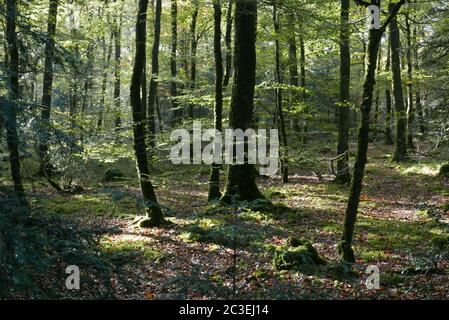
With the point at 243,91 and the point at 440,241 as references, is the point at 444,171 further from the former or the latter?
the point at 243,91

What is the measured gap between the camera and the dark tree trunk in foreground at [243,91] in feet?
37.2

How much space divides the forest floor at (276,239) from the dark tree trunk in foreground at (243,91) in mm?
749

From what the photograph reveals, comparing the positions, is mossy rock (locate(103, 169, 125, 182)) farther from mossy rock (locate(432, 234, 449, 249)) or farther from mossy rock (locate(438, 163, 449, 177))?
mossy rock (locate(432, 234, 449, 249))

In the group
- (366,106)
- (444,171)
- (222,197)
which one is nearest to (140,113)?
(222,197)

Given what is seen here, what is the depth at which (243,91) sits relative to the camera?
37.6 ft

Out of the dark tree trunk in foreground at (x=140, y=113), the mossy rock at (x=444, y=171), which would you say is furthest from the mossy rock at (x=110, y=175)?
the mossy rock at (x=444, y=171)

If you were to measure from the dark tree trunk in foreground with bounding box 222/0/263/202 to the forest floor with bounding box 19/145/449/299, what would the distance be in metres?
0.75

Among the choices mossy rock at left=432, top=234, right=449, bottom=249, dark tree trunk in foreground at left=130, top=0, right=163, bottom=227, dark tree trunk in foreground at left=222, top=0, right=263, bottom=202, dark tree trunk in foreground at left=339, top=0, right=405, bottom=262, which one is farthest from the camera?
dark tree trunk in foreground at left=222, top=0, right=263, bottom=202

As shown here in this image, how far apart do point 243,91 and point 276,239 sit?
4.37m

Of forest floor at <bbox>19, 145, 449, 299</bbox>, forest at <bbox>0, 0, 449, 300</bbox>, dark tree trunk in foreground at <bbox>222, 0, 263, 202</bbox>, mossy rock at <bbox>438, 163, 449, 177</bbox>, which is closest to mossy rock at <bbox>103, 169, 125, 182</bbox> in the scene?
forest at <bbox>0, 0, 449, 300</bbox>

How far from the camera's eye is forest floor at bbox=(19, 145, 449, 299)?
505 cm
